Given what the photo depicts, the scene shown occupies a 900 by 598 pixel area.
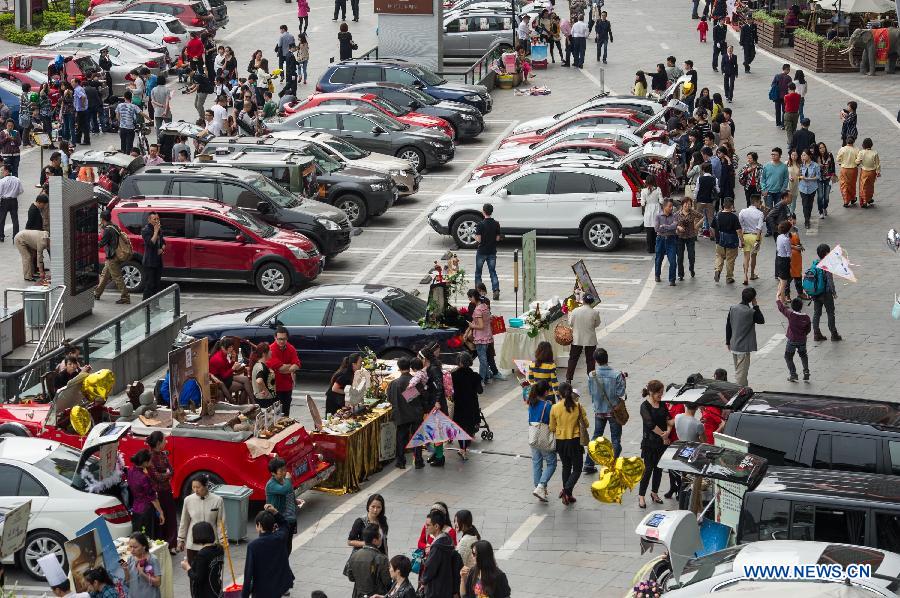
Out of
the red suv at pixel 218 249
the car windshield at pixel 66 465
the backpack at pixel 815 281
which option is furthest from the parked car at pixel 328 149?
the car windshield at pixel 66 465

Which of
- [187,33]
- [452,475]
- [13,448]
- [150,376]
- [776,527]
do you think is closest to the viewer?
[776,527]

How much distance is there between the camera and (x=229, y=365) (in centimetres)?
2062

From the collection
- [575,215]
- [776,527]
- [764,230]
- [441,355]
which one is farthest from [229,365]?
[764,230]

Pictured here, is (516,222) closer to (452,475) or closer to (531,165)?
(531,165)

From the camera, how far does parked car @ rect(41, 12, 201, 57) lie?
4775cm

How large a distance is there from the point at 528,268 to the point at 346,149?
10.5 meters

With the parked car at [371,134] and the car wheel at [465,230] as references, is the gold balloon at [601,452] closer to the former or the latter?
the car wheel at [465,230]

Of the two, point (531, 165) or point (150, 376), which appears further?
point (531, 165)

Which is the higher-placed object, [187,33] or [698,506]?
[187,33]

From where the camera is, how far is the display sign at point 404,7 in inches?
1751

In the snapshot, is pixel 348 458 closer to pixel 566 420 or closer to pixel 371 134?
pixel 566 420

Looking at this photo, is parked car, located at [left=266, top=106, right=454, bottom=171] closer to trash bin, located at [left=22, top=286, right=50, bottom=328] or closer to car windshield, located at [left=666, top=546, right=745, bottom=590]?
trash bin, located at [left=22, top=286, right=50, bottom=328]

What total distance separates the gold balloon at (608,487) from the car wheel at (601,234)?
40.2ft

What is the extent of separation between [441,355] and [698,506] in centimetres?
726
